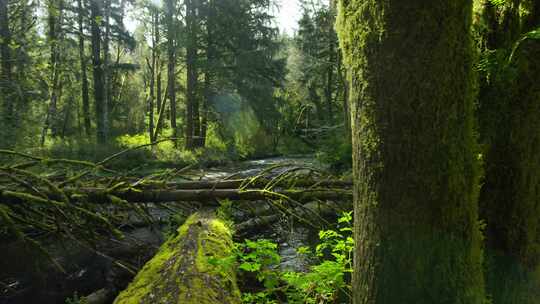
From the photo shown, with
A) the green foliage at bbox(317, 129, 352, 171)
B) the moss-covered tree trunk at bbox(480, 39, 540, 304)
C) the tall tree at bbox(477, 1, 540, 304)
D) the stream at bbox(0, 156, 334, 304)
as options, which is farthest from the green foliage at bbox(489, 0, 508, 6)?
the green foliage at bbox(317, 129, 352, 171)

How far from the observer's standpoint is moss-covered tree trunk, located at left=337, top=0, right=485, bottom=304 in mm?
1715

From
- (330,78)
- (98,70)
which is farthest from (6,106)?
(330,78)

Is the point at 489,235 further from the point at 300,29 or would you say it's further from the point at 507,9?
the point at 300,29

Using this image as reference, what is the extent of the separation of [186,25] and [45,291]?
20346mm

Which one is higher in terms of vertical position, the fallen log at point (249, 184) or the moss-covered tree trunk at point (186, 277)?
the fallen log at point (249, 184)

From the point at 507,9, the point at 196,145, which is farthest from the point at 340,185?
the point at 196,145

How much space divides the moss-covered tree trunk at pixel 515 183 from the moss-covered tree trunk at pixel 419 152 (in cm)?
60

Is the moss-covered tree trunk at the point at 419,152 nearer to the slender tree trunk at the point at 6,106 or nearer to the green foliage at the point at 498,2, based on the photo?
the green foliage at the point at 498,2

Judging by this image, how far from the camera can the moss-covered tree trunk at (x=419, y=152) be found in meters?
1.71

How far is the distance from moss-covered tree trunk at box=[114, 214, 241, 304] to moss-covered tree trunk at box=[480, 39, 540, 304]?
199cm

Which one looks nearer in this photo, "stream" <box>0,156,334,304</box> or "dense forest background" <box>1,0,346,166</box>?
"stream" <box>0,156,334,304</box>

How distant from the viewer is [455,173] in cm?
178

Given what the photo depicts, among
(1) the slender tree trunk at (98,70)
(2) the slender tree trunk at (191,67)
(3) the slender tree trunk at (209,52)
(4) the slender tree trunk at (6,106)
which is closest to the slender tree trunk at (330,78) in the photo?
(3) the slender tree trunk at (209,52)

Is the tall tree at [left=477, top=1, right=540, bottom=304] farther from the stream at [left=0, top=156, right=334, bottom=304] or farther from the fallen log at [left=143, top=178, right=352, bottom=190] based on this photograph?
the fallen log at [left=143, top=178, right=352, bottom=190]
